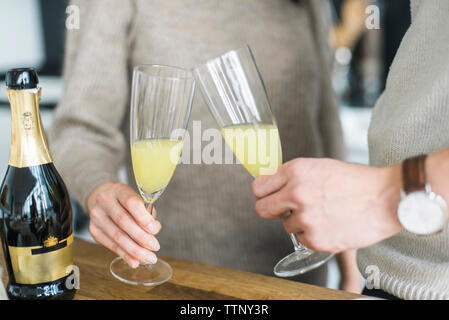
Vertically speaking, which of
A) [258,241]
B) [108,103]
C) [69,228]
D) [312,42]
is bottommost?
[258,241]

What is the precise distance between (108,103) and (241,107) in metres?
0.44

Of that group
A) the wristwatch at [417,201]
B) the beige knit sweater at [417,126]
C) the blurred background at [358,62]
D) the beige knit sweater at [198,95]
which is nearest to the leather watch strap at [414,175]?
the wristwatch at [417,201]

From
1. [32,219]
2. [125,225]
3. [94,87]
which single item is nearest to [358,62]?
[94,87]

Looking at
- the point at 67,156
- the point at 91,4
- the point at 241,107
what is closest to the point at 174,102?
the point at 241,107

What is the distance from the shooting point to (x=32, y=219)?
1.95 ft

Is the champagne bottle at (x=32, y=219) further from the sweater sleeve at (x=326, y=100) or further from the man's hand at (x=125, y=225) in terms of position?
the sweater sleeve at (x=326, y=100)

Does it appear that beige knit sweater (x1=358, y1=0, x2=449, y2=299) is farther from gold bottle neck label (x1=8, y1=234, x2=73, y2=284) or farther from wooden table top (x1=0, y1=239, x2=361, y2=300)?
gold bottle neck label (x1=8, y1=234, x2=73, y2=284)

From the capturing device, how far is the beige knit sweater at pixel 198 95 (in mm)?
951

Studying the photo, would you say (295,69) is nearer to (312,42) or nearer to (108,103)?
(312,42)

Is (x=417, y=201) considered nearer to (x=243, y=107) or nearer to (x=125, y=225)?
(x=243, y=107)

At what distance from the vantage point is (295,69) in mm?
1045

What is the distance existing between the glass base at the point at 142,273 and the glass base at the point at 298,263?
0.57ft

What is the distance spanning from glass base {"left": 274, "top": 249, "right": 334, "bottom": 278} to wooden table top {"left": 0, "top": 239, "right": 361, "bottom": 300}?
0.02 metres

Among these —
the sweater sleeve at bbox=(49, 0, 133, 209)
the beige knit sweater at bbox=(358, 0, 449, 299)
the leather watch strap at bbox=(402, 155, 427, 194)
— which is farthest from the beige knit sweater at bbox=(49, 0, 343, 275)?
the leather watch strap at bbox=(402, 155, 427, 194)
